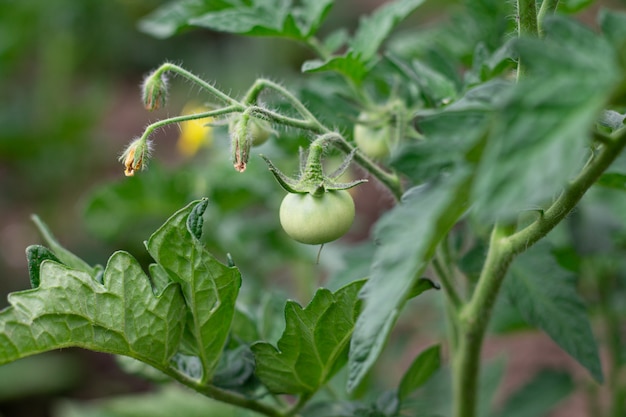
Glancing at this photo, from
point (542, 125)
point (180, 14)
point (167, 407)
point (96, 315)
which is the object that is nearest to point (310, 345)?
point (96, 315)

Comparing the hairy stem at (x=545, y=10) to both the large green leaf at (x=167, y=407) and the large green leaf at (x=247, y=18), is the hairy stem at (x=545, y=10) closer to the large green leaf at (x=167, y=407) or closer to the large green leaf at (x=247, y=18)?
the large green leaf at (x=247, y=18)

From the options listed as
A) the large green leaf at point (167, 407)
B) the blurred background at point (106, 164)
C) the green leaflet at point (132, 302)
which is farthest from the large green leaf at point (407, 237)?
the large green leaf at point (167, 407)

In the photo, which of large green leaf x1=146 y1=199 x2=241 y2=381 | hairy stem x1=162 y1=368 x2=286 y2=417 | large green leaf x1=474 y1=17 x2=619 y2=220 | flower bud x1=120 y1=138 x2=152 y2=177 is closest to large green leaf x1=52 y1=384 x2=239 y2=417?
hairy stem x1=162 y1=368 x2=286 y2=417

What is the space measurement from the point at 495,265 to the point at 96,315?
0.44m

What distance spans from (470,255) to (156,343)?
44 cm

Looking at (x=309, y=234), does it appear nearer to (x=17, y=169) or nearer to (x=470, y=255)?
(x=470, y=255)

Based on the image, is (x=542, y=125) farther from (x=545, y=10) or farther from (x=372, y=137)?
(x=372, y=137)

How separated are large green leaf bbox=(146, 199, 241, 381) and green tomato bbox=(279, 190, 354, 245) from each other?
0.08 meters

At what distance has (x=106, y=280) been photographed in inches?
31.4

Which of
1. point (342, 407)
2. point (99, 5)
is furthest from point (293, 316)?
point (99, 5)

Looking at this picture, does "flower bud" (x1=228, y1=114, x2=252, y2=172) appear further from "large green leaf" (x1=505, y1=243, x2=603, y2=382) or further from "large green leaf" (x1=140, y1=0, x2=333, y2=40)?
"large green leaf" (x1=505, y1=243, x2=603, y2=382)

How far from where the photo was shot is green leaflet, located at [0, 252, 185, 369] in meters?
0.76

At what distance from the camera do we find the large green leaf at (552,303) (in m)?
0.96

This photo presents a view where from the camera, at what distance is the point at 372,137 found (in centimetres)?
104
